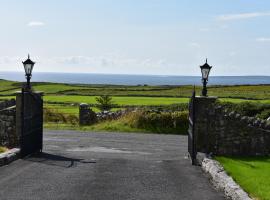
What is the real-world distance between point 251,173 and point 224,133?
15.5ft

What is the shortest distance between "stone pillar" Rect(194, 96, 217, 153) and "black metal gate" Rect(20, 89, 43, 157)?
554 centimetres

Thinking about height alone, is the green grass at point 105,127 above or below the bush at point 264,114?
below

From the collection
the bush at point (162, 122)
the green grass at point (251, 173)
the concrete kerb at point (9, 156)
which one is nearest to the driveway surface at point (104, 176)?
the concrete kerb at point (9, 156)

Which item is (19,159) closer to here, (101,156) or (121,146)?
(101,156)

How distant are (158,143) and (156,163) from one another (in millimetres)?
7776

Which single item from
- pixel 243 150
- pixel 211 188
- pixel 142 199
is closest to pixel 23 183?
pixel 142 199

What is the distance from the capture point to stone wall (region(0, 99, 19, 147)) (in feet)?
63.3

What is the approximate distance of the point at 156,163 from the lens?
56.3 ft

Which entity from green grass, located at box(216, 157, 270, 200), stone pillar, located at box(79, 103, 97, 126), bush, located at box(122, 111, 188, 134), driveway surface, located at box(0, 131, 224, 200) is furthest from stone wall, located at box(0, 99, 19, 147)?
stone pillar, located at box(79, 103, 97, 126)

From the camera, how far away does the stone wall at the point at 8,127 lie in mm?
19286

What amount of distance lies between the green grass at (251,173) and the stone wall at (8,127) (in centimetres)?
742

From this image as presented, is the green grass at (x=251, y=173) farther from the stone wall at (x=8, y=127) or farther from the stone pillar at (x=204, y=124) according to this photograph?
the stone wall at (x=8, y=127)

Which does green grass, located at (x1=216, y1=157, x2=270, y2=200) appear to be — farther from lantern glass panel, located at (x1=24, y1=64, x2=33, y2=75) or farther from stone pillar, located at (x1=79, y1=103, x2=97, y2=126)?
stone pillar, located at (x1=79, y1=103, x2=97, y2=126)

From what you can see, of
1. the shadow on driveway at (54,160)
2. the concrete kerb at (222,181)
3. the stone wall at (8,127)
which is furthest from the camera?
the stone wall at (8,127)
